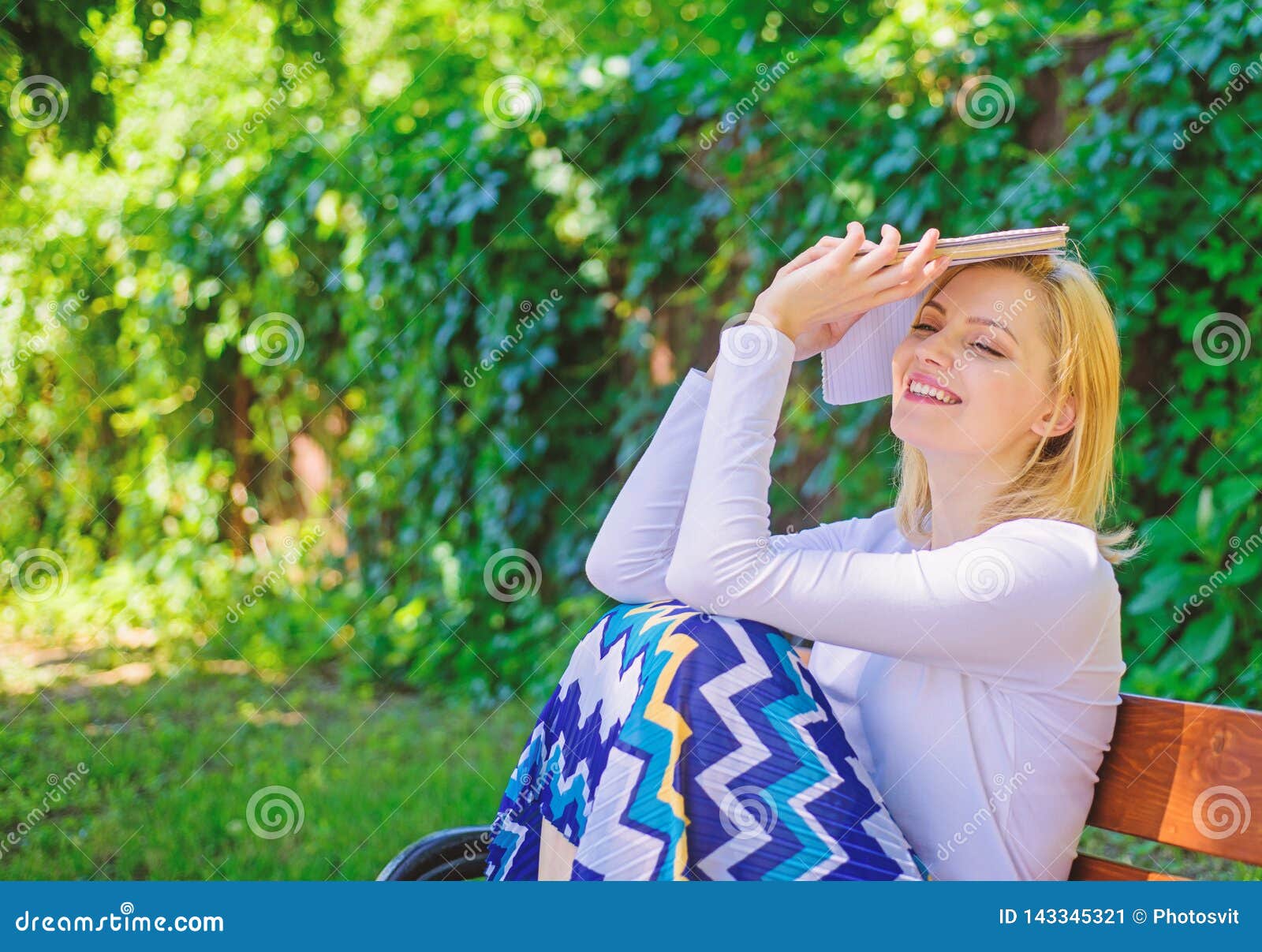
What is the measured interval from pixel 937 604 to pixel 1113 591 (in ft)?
0.87

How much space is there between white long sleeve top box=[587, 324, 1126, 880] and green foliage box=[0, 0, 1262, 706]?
187 centimetres

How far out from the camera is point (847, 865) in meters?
1.42

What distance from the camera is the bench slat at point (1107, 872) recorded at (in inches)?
61.2

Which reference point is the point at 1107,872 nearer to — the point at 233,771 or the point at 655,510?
the point at 655,510

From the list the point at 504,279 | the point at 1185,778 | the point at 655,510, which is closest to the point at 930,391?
the point at 655,510

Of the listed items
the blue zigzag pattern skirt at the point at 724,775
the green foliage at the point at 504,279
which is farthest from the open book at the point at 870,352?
the green foliage at the point at 504,279

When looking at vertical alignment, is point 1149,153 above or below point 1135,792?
above

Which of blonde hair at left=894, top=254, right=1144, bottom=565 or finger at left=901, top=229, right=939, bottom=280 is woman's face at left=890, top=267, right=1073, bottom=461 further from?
finger at left=901, top=229, right=939, bottom=280

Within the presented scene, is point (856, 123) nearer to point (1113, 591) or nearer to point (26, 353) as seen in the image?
point (1113, 591)

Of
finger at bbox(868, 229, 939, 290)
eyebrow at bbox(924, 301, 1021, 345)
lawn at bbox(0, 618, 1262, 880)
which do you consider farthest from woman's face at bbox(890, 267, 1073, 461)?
lawn at bbox(0, 618, 1262, 880)

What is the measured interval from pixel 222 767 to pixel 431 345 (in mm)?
2133

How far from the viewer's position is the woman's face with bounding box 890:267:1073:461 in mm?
1695

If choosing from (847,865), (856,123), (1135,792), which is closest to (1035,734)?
(1135,792)

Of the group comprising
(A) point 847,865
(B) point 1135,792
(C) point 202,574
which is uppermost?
(B) point 1135,792
